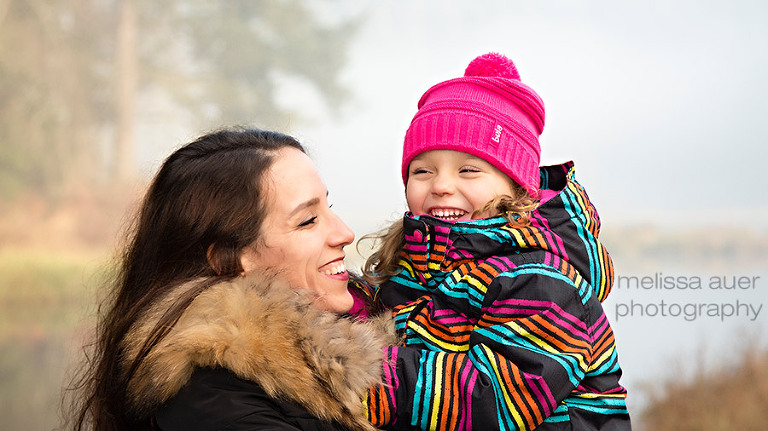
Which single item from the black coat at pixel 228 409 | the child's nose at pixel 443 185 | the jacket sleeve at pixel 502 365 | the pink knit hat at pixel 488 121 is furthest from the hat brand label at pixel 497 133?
the black coat at pixel 228 409

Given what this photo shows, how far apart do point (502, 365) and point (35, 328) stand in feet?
14.1

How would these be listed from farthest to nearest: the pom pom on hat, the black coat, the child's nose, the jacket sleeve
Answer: the pom pom on hat
the child's nose
the jacket sleeve
the black coat

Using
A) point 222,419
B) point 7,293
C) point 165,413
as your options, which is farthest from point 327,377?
point 7,293

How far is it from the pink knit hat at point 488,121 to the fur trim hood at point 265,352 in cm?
69

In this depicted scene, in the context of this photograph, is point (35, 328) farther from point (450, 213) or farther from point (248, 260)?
point (450, 213)

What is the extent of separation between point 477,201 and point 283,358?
0.73 meters

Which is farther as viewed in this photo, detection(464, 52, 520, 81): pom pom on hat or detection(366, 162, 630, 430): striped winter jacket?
detection(464, 52, 520, 81): pom pom on hat

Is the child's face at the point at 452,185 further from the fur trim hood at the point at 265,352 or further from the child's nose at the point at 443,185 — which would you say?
the fur trim hood at the point at 265,352

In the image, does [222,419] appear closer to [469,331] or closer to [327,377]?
[327,377]

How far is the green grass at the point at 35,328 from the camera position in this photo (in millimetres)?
4863

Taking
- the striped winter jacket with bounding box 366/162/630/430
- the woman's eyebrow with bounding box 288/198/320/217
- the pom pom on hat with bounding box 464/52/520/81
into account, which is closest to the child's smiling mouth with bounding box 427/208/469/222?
the striped winter jacket with bounding box 366/162/630/430

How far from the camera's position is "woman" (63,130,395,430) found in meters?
1.49

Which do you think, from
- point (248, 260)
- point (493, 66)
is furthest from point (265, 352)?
point (493, 66)

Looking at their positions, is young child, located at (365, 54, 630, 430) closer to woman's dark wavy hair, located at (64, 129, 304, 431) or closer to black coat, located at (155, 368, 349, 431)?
black coat, located at (155, 368, 349, 431)
